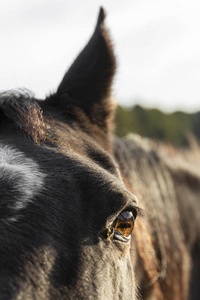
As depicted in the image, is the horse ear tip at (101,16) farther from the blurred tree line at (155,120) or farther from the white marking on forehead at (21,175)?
the blurred tree line at (155,120)

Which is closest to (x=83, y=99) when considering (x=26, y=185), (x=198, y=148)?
(x=26, y=185)

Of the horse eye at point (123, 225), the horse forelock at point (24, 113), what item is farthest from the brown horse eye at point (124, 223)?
the horse forelock at point (24, 113)

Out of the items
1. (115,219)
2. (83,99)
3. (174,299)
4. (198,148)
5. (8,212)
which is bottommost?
(174,299)

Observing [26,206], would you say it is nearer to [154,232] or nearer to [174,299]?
[154,232]

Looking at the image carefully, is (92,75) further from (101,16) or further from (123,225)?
(123,225)

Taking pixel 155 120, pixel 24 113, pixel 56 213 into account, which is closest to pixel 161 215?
pixel 24 113

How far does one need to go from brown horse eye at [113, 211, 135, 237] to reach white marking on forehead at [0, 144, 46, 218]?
53 cm

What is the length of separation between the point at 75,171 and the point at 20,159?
32 centimetres

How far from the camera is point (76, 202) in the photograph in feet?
6.04

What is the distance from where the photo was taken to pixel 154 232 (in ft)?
11.4

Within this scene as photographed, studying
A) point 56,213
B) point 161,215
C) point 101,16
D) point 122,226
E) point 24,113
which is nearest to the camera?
point 56,213


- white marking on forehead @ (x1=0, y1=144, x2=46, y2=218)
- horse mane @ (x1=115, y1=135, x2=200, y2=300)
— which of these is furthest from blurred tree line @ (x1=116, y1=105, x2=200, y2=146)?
white marking on forehead @ (x1=0, y1=144, x2=46, y2=218)

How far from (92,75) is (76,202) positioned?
1.59 m

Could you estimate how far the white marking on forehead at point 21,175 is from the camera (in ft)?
5.70
